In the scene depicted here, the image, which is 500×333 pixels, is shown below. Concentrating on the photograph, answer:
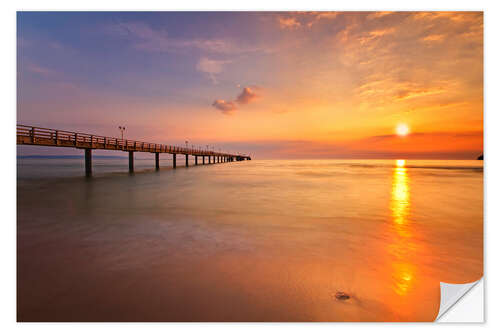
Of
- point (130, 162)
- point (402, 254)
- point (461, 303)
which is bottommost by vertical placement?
point (461, 303)

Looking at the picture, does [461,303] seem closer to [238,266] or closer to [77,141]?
[238,266]

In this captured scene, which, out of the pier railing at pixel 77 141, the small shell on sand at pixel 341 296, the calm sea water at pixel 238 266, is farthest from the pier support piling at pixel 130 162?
the small shell on sand at pixel 341 296

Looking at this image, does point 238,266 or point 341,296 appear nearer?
point 341,296

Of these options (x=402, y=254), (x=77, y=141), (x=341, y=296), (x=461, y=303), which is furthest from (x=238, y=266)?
(x=77, y=141)

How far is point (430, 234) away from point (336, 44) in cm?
621

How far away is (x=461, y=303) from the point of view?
10.4 feet

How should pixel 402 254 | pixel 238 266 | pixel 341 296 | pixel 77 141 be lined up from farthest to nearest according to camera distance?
pixel 77 141, pixel 402 254, pixel 238 266, pixel 341 296

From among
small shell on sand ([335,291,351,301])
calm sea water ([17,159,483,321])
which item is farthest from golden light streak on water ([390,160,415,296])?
small shell on sand ([335,291,351,301])

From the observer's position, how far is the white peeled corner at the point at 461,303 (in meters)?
2.87

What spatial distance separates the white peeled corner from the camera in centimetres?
287

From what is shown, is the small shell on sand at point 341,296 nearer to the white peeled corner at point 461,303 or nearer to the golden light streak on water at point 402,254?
the golden light streak on water at point 402,254
